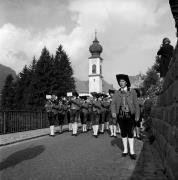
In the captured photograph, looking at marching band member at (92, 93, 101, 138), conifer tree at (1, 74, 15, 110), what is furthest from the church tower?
marching band member at (92, 93, 101, 138)

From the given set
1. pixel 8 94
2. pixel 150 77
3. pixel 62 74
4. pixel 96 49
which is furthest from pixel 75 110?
pixel 96 49

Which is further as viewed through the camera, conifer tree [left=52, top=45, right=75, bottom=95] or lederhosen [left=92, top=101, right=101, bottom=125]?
conifer tree [left=52, top=45, right=75, bottom=95]

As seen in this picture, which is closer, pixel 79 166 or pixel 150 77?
pixel 79 166

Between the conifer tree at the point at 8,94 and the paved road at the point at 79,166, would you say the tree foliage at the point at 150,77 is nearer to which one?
the conifer tree at the point at 8,94

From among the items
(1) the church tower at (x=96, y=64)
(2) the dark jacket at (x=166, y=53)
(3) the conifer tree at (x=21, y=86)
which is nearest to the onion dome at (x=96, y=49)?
(1) the church tower at (x=96, y=64)

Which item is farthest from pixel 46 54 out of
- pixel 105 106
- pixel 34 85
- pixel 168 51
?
pixel 168 51

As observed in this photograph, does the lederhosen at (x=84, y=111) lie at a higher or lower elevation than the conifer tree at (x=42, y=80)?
lower

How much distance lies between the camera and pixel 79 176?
6348 millimetres

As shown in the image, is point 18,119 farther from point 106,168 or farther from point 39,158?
point 106,168

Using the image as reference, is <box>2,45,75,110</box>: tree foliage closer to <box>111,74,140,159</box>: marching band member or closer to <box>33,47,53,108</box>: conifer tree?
<box>33,47,53,108</box>: conifer tree

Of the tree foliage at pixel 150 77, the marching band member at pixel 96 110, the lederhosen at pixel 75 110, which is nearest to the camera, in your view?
the marching band member at pixel 96 110

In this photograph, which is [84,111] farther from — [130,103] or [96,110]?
[130,103]

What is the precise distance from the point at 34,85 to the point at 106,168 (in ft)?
218

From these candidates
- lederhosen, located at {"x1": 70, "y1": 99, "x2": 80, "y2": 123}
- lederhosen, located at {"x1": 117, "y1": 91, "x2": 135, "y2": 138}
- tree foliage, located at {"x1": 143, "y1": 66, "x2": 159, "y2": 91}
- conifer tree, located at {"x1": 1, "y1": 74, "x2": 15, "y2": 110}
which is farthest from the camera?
conifer tree, located at {"x1": 1, "y1": 74, "x2": 15, "y2": 110}
